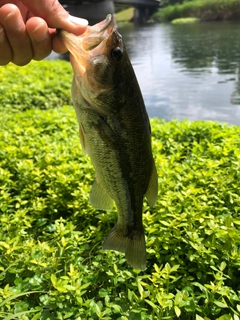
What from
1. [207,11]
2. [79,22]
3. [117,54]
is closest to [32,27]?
[79,22]

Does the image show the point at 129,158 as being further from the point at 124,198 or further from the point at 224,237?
the point at 224,237

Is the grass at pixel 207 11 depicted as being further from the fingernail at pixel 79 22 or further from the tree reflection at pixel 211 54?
the fingernail at pixel 79 22

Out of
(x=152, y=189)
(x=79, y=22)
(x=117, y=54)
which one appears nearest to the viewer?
(x=117, y=54)

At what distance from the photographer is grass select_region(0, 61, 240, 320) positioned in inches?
81.2

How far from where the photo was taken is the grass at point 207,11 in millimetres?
32844

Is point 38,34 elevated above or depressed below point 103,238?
above

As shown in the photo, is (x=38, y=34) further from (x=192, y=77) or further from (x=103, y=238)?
(x=192, y=77)

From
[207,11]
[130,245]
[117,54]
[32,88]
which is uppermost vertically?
[117,54]

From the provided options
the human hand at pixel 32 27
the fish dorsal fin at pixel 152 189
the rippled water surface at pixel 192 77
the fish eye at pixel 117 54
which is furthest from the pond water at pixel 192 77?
the fish eye at pixel 117 54

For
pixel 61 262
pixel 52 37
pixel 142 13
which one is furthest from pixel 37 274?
pixel 142 13

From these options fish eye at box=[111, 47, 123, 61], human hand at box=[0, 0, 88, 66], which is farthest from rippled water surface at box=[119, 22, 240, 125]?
fish eye at box=[111, 47, 123, 61]

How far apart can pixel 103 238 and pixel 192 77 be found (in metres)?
11.3

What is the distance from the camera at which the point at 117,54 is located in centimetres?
159

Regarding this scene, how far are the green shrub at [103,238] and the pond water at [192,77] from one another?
5469 millimetres
